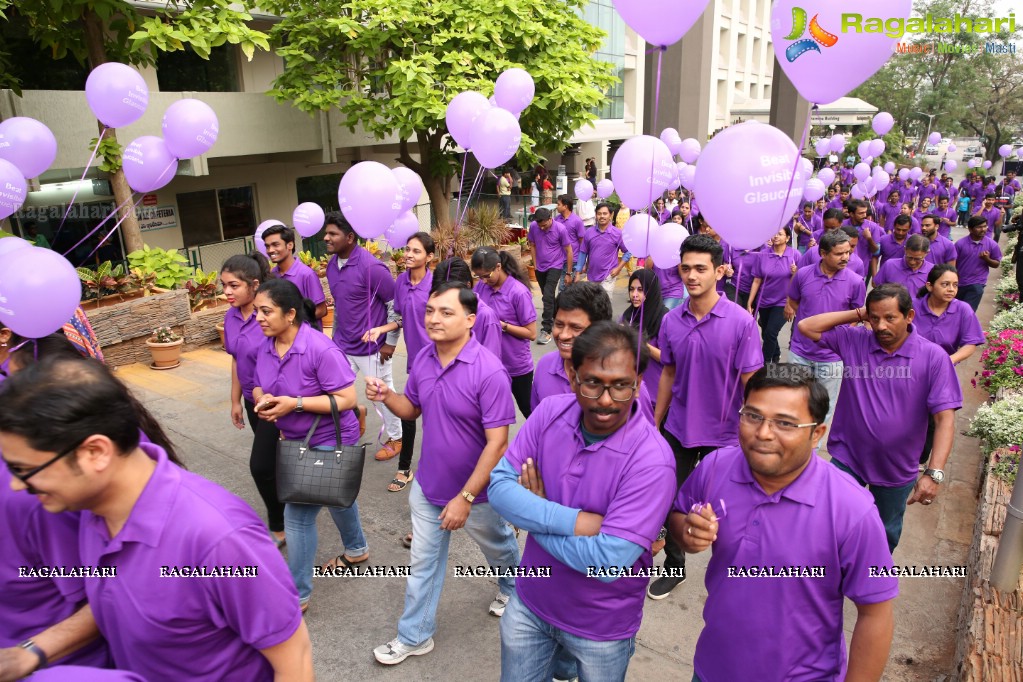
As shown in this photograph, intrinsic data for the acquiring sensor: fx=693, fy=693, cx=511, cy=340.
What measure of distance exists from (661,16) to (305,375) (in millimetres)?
2398

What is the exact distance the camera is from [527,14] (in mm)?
11102

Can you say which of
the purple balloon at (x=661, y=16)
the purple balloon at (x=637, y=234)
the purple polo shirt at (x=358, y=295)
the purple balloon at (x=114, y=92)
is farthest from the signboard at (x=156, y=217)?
the purple balloon at (x=661, y=16)

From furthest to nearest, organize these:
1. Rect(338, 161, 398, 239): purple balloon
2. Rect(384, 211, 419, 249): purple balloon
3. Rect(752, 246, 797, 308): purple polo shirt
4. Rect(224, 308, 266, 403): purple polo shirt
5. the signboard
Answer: the signboard
Rect(752, 246, 797, 308): purple polo shirt
Rect(384, 211, 419, 249): purple balloon
Rect(338, 161, 398, 239): purple balloon
Rect(224, 308, 266, 403): purple polo shirt

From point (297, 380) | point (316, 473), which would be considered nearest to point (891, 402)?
point (316, 473)

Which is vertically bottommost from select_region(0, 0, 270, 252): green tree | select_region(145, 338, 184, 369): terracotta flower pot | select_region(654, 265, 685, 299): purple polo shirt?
select_region(145, 338, 184, 369): terracotta flower pot

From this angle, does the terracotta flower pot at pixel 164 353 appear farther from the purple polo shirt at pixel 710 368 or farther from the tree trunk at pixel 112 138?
the purple polo shirt at pixel 710 368

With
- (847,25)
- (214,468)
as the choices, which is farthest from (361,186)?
(847,25)

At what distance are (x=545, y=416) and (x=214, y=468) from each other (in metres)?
3.90

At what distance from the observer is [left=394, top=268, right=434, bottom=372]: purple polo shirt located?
4977 mm

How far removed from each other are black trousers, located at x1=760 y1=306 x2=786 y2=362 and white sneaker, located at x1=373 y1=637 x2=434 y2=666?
5.00 m

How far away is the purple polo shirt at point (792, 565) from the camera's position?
1916mm

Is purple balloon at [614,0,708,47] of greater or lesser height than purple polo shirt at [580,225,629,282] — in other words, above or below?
above

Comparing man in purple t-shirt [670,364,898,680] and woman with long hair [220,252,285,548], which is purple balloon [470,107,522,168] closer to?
woman with long hair [220,252,285,548]

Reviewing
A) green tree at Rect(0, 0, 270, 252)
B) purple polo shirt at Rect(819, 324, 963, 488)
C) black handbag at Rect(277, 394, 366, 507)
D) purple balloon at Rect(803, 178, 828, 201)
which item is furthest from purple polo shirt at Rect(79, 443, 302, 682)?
purple balloon at Rect(803, 178, 828, 201)
